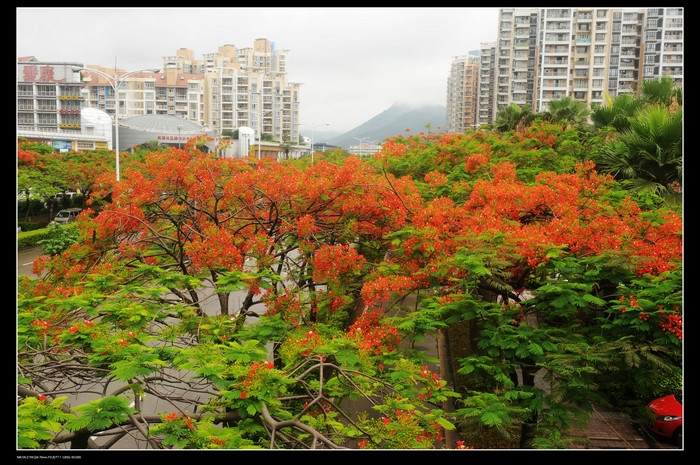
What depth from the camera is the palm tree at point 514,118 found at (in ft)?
57.1

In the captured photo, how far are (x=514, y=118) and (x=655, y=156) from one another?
421 inches

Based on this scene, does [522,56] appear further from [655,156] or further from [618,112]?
[655,156]

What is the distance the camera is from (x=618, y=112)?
468 inches

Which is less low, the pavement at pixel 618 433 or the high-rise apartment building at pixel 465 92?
the high-rise apartment building at pixel 465 92

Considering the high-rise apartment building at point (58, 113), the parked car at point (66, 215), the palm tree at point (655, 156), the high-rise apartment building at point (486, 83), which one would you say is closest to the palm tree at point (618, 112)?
the palm tree at point (655, 156)

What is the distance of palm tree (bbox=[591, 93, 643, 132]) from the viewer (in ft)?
37.1

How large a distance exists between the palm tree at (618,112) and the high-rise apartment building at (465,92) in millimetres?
58421

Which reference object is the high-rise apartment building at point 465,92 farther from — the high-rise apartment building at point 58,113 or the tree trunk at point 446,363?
the tree trunk at point 446,363

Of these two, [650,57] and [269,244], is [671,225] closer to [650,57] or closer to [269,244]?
[269,244]

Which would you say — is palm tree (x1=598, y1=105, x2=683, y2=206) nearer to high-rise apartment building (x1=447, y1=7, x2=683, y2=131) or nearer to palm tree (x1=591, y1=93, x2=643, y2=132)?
palm tree (x1=591, y1=93, x2=643, y2=132)

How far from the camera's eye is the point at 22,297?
18.7ft

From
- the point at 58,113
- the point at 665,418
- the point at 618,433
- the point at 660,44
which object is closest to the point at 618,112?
the point at 665,418

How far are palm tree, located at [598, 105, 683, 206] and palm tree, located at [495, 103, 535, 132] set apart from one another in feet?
29.3
